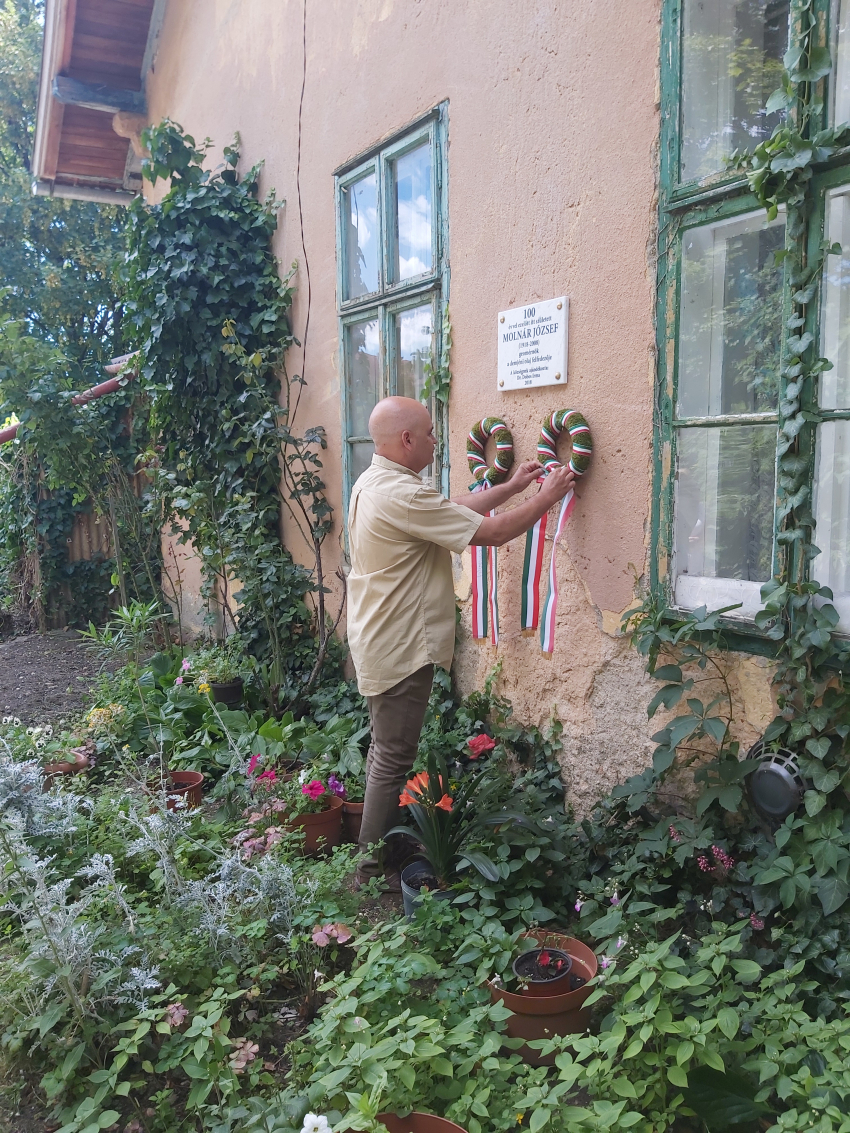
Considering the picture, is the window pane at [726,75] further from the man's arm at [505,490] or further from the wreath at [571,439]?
the man's arm at [505,490]

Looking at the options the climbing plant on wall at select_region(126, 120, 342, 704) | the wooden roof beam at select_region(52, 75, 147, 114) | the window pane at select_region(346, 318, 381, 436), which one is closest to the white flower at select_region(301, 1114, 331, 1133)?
the climbing plant on wall at select_region(126, 120, 342, 704)

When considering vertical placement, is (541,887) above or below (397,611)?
below

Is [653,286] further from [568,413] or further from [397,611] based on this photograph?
[397,611]

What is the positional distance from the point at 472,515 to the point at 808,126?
152cm

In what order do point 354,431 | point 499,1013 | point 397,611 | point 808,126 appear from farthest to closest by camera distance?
point 354,431 < point 397,611 < point 808,126 < point 499,1013

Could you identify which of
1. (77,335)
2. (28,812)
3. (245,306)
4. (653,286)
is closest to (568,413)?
(653,286)

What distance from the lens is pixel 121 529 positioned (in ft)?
24.4

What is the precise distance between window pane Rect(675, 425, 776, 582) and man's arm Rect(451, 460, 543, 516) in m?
0.64

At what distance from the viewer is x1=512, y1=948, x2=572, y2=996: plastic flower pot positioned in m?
2.25

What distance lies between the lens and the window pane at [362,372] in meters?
4.58

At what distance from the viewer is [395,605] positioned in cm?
316

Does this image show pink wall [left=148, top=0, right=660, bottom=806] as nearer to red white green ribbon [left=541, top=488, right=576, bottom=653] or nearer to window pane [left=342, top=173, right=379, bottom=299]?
red white green ribbon [left=541, top=488, right=576, bottom=653]

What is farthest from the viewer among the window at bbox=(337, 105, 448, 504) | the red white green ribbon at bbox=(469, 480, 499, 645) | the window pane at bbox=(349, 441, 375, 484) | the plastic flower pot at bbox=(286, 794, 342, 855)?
the window pane at bbox=(349, 441, 375, 484)

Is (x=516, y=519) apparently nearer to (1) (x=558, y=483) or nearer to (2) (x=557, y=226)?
(1) (x=558, y=483)
